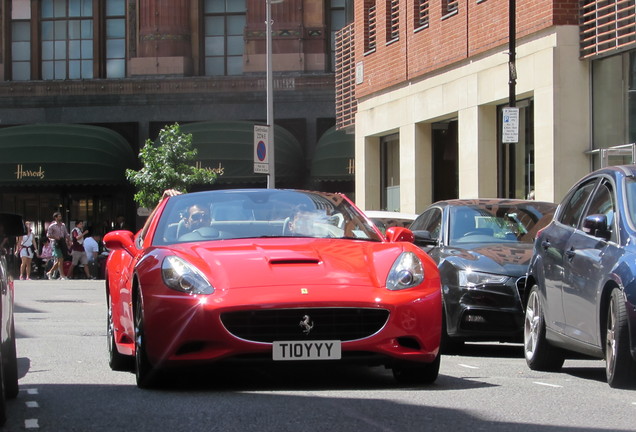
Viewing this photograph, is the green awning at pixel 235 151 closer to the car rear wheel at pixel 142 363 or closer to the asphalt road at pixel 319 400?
the asphalt road at pixel 319 400

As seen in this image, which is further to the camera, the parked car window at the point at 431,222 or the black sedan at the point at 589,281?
the parked car window at the point at 431,222

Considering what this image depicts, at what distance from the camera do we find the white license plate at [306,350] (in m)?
8.05

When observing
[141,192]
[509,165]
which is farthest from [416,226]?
[141,192]

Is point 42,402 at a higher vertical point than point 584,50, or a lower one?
lower

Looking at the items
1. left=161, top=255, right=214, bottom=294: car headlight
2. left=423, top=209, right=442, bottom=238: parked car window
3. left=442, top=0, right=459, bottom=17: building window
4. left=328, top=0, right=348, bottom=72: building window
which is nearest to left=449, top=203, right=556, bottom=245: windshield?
left=423, top=209, right=442, bottom=238: parked car window

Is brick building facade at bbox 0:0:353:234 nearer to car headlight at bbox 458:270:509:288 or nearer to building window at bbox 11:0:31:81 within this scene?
building window at bbox 11:0:31:81

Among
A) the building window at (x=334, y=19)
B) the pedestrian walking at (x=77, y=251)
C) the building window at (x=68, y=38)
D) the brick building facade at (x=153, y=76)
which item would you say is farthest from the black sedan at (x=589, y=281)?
A: the building window at (x=68, y=38)

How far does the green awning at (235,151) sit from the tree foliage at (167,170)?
164 centimetres

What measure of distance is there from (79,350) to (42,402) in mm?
4686

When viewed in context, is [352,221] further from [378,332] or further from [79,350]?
[79,350]

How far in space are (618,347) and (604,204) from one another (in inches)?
57.0

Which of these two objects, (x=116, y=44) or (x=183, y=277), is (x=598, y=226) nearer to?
(x=183, y=277)

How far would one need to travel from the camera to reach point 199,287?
8117 mm

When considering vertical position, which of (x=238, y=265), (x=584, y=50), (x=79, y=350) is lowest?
(x=79, y=350)
